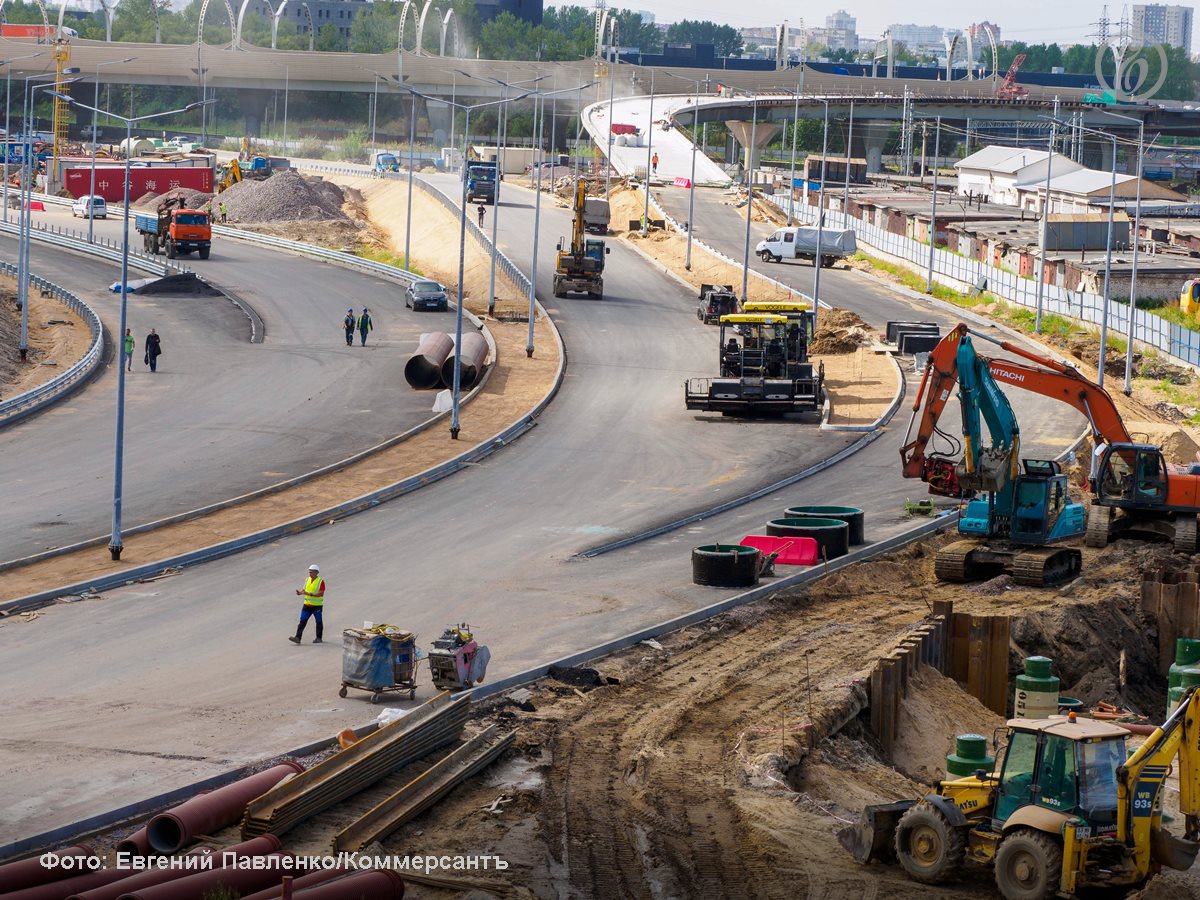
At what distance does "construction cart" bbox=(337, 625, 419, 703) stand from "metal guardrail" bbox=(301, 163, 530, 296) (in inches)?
2068

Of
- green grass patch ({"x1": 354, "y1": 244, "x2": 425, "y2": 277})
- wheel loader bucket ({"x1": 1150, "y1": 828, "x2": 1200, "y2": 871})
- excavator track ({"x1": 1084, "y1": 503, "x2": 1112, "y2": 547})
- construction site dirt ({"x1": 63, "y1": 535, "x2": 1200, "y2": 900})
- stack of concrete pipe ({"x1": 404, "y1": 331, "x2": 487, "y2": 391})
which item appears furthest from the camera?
green grass patch ({"x1": 354, "y1": 244, "x2": 425, "y2": 277})

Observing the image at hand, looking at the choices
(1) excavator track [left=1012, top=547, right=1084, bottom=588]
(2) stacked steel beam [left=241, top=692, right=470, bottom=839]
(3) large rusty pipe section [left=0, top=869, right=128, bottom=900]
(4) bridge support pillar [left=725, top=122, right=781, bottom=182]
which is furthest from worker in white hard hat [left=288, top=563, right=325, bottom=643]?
(4) bridge support pillar [left=725, top=122, right=781, bottom=182]

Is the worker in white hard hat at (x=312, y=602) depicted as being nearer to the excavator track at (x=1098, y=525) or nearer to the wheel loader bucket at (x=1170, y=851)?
the wheel loader bucket at (x=1170, y=851)

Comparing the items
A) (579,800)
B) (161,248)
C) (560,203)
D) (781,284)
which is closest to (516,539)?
(579,800)

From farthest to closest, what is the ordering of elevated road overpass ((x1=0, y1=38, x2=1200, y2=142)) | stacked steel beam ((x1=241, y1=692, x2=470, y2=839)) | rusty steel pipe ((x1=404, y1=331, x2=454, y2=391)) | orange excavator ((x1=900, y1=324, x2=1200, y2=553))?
elevated road overpass ((x1=0, y1=38, x2=1200, y2=142)) → rusty steel pipe ((x1=404, y1=331, x2=454, y2=391)) → orange excavator ((x1=900, y1=324, x2=1200, y2=553)) → stacked steel beam ((x1=241, y1=692, x2=470, y2=839))

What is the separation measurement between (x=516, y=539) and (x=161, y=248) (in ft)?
189

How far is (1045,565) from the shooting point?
1324 inches

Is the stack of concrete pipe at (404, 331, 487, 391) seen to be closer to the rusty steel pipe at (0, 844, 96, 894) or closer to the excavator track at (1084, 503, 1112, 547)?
the excavator track at (1084, 503, 1112, 547)

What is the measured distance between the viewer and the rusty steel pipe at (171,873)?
15363 mm

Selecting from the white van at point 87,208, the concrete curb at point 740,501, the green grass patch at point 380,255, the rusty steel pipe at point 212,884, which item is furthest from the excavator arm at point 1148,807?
the white van at point 87,208

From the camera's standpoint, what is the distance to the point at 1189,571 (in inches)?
1383

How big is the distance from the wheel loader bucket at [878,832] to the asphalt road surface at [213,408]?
22728 mm

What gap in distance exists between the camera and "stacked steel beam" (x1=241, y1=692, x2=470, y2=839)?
60.1 ft

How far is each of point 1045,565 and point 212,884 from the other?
22149mm
